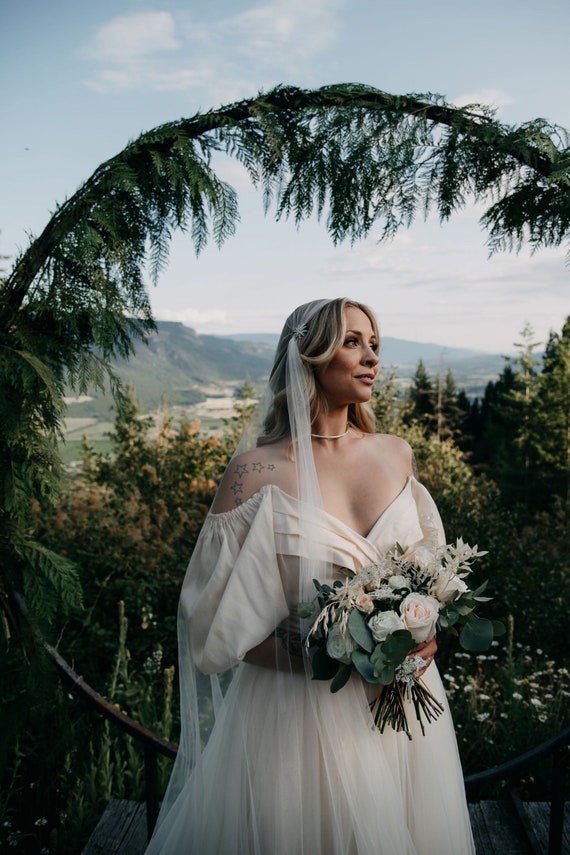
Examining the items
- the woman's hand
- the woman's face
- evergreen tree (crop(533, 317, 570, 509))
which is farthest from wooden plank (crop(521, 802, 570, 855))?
evergreen tree (crop(533, 317, 570, 509))

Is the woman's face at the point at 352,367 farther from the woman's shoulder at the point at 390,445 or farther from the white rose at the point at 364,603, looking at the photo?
the white rose at the point at 364,603

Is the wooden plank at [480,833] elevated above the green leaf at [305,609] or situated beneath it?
situated beneath

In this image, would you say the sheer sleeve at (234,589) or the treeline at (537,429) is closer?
the sheer sleeve at (234,589)

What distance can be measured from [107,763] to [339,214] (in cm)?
332

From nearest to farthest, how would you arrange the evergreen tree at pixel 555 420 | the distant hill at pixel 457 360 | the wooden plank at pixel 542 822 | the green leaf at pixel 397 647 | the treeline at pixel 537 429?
1. the green leaf at pixel 397 647
2. the wooden plank at pixel 542 822
3. the evergreen tree at pixel 555 420
4. the treeline at pixel 537 429
5. the distant hill at pixel 457 360

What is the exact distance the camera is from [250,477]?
7.75 feet

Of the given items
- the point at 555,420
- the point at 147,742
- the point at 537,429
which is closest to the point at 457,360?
the point at 537,429

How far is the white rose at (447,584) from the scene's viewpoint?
2.00 m

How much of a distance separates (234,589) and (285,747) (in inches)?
22.3

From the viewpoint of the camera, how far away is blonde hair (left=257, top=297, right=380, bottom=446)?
7.98 feet

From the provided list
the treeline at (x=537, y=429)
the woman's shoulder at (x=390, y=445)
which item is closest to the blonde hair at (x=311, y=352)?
the woman's shoulder at (x=390, y=445)

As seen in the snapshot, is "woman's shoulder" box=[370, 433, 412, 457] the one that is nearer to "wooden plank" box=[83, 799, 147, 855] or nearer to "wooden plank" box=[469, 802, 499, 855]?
"wooden plank" box=[469, 802, 499, 855]

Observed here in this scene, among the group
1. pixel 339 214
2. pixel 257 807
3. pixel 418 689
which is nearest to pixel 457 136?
pixel 339 214

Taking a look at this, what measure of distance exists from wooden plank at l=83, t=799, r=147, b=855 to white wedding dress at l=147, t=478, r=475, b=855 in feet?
2.23
